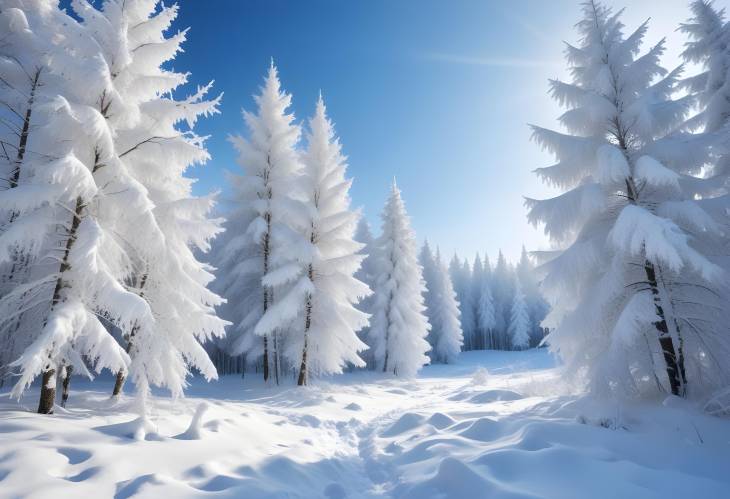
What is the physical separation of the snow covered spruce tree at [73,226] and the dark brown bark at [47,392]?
0.6 inches

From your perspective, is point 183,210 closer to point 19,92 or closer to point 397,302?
point 19,92

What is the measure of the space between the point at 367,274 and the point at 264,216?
14.2m

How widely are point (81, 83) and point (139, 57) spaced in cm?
178

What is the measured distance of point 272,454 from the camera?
5.89 metres

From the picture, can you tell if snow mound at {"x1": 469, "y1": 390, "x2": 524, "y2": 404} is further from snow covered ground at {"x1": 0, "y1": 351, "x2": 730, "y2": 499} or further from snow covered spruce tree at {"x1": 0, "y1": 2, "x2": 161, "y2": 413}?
snow covered spruce tree at {"x1": 0, "y1": 2, "x2": 161, "y2": 413}

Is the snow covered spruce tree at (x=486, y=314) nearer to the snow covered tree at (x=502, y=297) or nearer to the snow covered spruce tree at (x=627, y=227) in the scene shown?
the snow covered tree at (x=502, y=297)

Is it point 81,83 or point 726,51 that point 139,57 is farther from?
point 726,51

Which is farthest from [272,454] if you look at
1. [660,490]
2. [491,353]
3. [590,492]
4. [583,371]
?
[491,353]

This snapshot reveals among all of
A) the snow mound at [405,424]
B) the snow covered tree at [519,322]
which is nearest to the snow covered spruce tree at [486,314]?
the snow covered tree at [519,322]

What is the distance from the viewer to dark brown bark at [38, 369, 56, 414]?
244 inches

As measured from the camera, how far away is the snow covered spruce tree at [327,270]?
48.2 feet

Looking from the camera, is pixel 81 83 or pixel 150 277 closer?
pixel 81 83

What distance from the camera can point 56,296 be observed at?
A: 21.2ft

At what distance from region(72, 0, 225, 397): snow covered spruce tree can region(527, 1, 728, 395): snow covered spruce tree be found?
8662 millimetres
